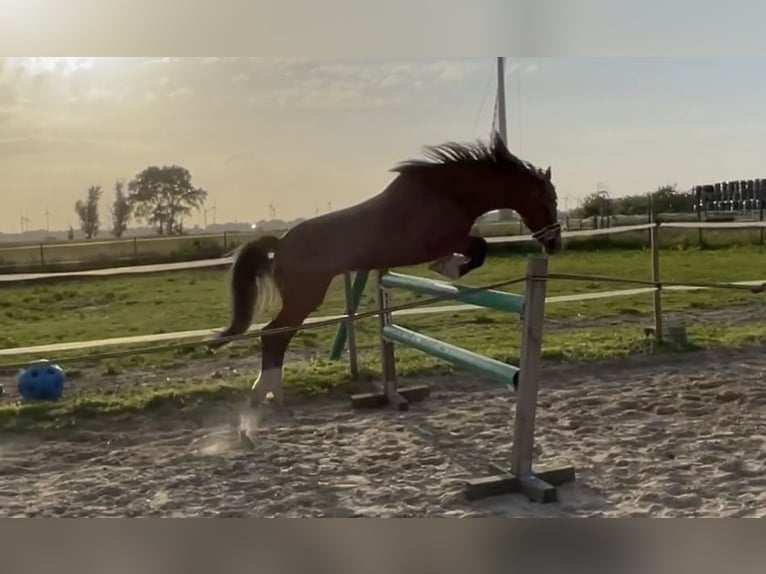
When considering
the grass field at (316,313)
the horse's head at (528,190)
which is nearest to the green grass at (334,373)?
the grass field at (316,313)

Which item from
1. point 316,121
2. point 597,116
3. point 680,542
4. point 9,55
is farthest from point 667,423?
point 9,55

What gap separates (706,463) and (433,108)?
1225 mm

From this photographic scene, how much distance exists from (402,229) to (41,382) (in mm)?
1062

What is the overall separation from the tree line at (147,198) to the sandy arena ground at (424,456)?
22.5 inches

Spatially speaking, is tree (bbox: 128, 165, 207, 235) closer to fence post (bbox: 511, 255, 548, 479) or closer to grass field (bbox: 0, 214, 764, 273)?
grass field (bbox: 0, 214, 764, 273)

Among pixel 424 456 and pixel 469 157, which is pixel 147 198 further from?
pixel 424 456

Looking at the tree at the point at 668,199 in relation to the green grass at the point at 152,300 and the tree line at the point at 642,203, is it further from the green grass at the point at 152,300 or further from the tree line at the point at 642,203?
the green grass at the point at 152,300

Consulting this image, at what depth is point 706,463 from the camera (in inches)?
93.1

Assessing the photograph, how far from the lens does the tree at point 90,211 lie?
2127mm

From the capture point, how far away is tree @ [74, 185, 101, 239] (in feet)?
6.98

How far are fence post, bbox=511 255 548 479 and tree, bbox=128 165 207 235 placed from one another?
0.85 meters

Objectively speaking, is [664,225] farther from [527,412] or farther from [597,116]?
[527,412]

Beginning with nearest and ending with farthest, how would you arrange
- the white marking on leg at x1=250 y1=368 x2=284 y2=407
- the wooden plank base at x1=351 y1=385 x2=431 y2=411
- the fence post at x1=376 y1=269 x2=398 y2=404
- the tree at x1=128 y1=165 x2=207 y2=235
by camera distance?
the tree at x1=128 y1=165 x2=207 y2=235, the white marking on leg at x1=250 y1=368 x2=284 y2=407, the fence post at x1=376 y1=269 x2=398 y2=404, the wooden plank base at x1=351 y1=385 x2=431 y2=411

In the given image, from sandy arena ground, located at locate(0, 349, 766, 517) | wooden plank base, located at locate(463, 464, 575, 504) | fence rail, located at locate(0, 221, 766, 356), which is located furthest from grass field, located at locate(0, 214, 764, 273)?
wooden plank base, located at locate(463, 464, 575, 504)
